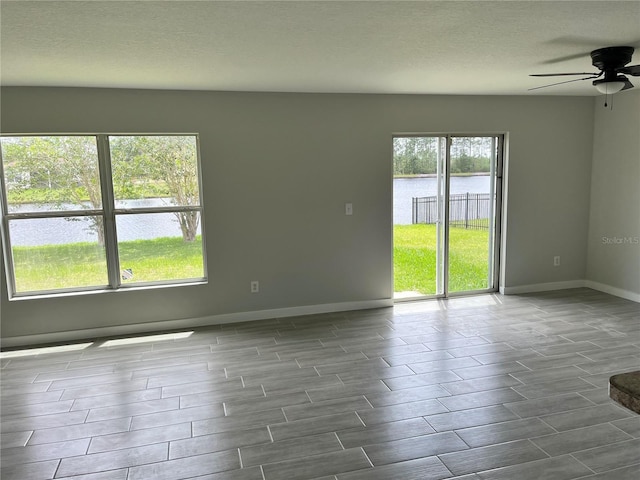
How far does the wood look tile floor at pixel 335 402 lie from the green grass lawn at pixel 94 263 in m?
0.63

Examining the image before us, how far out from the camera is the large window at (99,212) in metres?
4.39

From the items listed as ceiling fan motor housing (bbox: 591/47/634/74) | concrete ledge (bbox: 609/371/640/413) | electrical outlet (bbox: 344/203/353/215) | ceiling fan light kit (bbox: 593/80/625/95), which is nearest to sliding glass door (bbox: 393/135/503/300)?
electrical outlet (bbox: 344/203/353/215)

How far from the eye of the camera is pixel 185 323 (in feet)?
15.8

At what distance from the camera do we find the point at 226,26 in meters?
2.46

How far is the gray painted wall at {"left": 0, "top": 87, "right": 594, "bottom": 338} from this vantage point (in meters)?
4.44

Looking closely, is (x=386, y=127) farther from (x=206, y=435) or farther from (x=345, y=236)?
(x=206, y=435)

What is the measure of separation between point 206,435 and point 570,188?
5.16 metres

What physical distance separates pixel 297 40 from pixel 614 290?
16.5 feet

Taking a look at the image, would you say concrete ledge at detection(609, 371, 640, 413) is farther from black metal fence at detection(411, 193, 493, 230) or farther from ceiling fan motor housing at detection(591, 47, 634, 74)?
black metal fence at detection(411, 193, 493, 230)

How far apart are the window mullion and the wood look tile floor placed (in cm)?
71

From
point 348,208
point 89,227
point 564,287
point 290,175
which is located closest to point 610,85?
point 348,208

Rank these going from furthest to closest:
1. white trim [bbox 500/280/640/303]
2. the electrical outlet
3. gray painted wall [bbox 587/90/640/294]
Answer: white trim [bbox 500/280/640/303] → gray painted wall [bbox 587/90/640/294] → the electrical outlet

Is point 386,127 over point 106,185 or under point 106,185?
over

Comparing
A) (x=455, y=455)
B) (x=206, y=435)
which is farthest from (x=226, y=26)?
(x=455, y=455)
